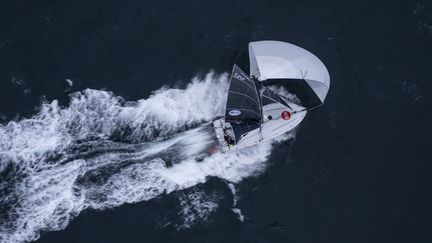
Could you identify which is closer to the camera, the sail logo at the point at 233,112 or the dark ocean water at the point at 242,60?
the dark ocean water at the point at 242,60

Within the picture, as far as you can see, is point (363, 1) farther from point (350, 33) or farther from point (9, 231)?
point (9, 231)

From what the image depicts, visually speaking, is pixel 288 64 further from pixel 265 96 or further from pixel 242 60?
pixel 242 60

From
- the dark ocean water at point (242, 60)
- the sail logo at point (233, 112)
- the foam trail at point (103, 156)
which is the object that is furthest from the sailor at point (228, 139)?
the dark ocean water at point (242, 60)

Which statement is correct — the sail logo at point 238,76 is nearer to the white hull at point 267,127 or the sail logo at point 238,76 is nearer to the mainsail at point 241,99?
the mainsail at point 241,99

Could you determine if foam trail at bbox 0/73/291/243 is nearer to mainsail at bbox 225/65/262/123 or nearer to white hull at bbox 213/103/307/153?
white hull at bbox 213/103/307/153

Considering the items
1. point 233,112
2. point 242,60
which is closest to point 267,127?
point 233,112

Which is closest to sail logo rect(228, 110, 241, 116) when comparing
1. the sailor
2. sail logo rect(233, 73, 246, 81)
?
the sailor
